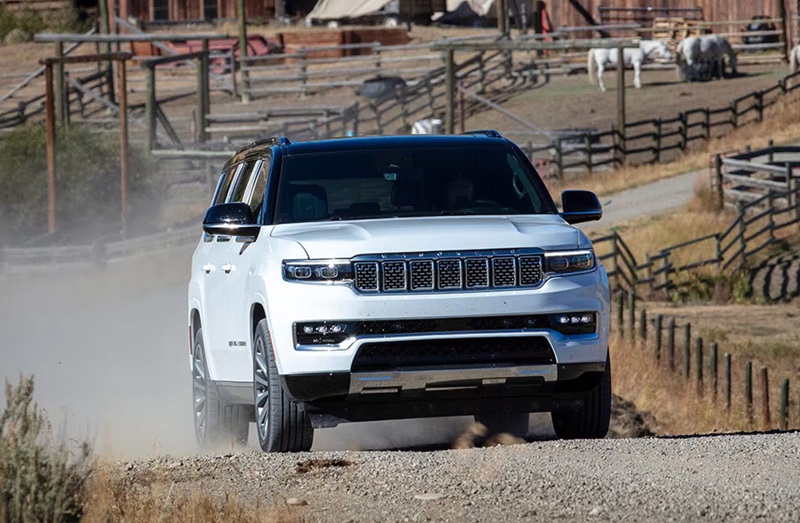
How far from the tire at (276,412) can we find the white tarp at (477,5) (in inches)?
2661

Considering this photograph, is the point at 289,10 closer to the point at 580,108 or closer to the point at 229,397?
the point at 580,108

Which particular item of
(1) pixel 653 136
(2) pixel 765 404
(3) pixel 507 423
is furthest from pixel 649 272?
(3) pixel 507 423

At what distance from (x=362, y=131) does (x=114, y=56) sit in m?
20.5

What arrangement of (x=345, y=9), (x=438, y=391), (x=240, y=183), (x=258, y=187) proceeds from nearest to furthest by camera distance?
(x=438, y=391) → (x=258, y=187) → (x=240, y=183) → (x=345, y=9)

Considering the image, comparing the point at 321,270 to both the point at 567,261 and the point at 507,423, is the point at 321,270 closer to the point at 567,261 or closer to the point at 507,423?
the point at 567,261

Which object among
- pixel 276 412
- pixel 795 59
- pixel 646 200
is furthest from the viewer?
pixel 795 59

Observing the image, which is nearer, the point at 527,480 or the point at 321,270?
the point at 527,480

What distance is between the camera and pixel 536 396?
28.5ft

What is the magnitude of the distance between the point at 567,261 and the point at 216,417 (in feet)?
9.55

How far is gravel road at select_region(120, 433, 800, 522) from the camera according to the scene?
6711mm

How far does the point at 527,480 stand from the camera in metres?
7.42

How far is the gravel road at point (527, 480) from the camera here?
6.71m

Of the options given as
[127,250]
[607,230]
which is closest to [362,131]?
[607,230]

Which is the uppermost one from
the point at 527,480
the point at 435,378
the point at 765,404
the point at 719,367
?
the point at 435,378
